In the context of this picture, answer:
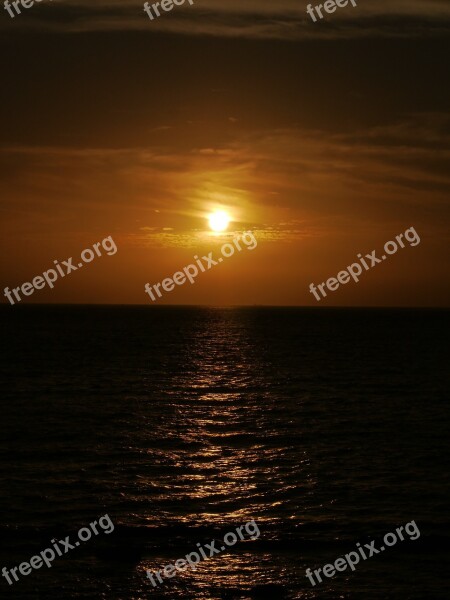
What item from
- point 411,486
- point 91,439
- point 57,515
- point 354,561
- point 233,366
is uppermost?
point 233,366

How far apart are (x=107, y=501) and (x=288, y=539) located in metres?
8.12

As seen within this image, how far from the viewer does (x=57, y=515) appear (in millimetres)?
30016

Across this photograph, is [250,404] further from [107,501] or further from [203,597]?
[203,597]

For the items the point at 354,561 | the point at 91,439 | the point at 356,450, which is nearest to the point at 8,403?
the point at 91,439

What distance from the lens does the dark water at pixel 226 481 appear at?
24.4 metres
